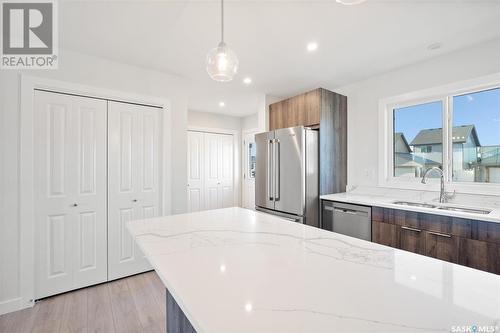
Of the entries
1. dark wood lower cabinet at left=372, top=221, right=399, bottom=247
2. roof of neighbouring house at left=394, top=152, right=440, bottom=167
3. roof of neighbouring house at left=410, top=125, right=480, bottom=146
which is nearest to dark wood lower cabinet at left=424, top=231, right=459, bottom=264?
dark wood lower cabinet at left=372, top=221, right=399, bottom=247

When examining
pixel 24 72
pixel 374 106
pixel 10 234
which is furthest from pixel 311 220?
pixel 24 72

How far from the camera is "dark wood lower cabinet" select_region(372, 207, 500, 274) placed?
1720 millimetres

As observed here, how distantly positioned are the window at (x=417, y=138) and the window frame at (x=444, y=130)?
0.15 feet

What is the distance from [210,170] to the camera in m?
5.32

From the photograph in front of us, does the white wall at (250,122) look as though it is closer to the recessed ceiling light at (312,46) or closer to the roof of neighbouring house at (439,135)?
the recessed ceiling light at (312,46)

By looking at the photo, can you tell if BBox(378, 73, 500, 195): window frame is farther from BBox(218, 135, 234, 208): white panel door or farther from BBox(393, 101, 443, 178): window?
BBox(218, 135, 234, 208): white panel door

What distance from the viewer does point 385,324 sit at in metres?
0.54

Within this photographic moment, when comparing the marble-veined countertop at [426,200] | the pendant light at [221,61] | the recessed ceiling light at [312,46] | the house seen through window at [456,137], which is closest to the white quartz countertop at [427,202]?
the marble-veined countertop at [426,200]

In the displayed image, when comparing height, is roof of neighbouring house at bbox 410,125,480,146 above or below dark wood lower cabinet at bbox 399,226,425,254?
above

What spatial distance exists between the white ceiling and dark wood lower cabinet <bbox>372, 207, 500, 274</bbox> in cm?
164

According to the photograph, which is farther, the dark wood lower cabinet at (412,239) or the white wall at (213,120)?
the white wall at (213,120)

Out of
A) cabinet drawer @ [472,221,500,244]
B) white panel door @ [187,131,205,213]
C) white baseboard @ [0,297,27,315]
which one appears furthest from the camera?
white panel door @ [187,131,205,213]

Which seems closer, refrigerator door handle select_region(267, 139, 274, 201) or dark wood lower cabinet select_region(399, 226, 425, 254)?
dark wood lower cabinet select_region(399, 226, 425, 254)

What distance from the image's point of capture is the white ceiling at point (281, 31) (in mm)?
1718
